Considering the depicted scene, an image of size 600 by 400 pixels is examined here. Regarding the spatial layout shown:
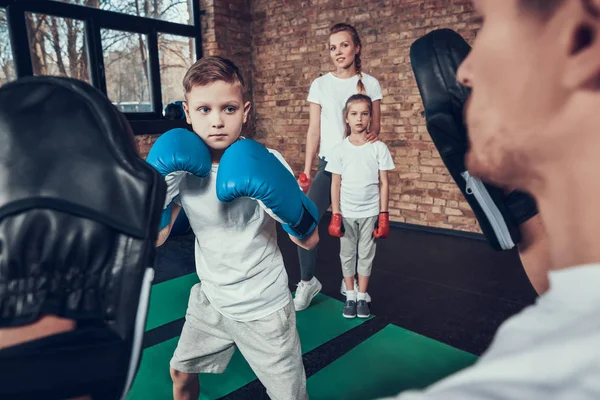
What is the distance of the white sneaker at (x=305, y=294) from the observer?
2.40 metres

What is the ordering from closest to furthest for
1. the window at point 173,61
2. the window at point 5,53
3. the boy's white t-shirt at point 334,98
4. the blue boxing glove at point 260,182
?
the blue boxing glove at point 260,182 < the boy's white t-shirt at point 334,98 < the window at point 5,53 < the window at point 173,61

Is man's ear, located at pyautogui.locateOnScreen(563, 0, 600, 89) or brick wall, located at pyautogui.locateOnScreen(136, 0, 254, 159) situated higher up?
brick wall, located at pyautogui.locateOnScreen(136, 0, 254, 159)

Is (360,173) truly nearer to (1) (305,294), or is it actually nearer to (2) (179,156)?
(1) (305,294)

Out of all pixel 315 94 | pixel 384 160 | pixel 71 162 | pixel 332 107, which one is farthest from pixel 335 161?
pixel 71 162

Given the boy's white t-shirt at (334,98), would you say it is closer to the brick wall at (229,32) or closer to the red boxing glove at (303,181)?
the red boxing glove at (303,181)

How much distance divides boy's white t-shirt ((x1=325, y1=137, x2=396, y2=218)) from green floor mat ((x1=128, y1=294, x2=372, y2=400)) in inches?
22.5

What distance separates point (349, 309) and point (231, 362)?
717mm

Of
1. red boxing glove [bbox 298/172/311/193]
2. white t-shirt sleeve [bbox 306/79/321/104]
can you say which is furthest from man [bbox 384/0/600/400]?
white t-shirt sleeve [bbox 306/79/321/104]

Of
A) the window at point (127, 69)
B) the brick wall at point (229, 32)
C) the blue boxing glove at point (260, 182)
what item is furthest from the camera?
the brick wall at point (229, 32)

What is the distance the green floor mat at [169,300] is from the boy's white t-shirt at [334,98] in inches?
48.2

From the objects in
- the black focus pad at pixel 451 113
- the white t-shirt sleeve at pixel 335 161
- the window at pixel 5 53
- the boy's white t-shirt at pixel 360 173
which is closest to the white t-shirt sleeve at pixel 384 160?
the boy's white t-shirt at pixel 360 173

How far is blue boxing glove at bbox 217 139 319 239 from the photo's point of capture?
43.6 inches

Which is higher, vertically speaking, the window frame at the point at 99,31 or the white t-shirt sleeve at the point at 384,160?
the window frame at the point at 99,31

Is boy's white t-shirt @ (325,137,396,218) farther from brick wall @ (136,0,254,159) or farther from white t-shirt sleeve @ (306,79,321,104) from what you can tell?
brick wall @ (136,0,254,159)
